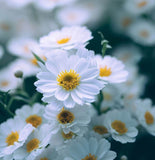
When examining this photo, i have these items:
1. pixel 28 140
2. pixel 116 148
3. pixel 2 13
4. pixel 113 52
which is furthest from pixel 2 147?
pixel 2 13

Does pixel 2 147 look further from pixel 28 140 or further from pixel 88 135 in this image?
pixel 88 135

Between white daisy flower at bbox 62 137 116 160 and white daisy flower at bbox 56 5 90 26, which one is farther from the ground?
white daisy flower at bbox 62 137 116 160

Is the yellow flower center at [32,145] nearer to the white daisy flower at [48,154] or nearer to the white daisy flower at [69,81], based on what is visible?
the white daisy flower at [48,154]

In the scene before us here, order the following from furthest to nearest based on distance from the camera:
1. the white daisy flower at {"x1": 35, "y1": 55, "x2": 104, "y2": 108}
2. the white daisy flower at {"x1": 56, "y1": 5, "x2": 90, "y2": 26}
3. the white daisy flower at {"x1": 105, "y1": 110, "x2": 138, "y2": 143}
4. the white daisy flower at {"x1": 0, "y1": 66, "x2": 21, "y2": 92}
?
the white daisy flower at {"x1": 56, "y1": 5, "x2": 90, "y2": 26}
the white daisy flower at {"x1": 0, "y1": 66, "x2": 21, "y2": 92}
the white daisy flower at {"x1": 105, "y1": 110, "x2": 138, "y2": 143}
the white daisy flower at {"x1": 35, "y1": 55, "x2": 104, "y2": 108}

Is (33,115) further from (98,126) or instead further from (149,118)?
(149,118)

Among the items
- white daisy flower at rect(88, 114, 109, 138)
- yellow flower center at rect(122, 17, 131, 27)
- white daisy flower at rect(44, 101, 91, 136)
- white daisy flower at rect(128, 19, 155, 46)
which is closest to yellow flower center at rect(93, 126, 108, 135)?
white daisy flower at rect(88, 114, 109, 138)

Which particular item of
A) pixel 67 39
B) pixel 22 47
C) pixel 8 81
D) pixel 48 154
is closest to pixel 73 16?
pixel 22 47

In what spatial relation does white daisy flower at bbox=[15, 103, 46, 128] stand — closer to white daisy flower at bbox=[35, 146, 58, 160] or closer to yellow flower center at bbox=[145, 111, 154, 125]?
white daisy flower at bbox=[35, 146, 58, 160]
